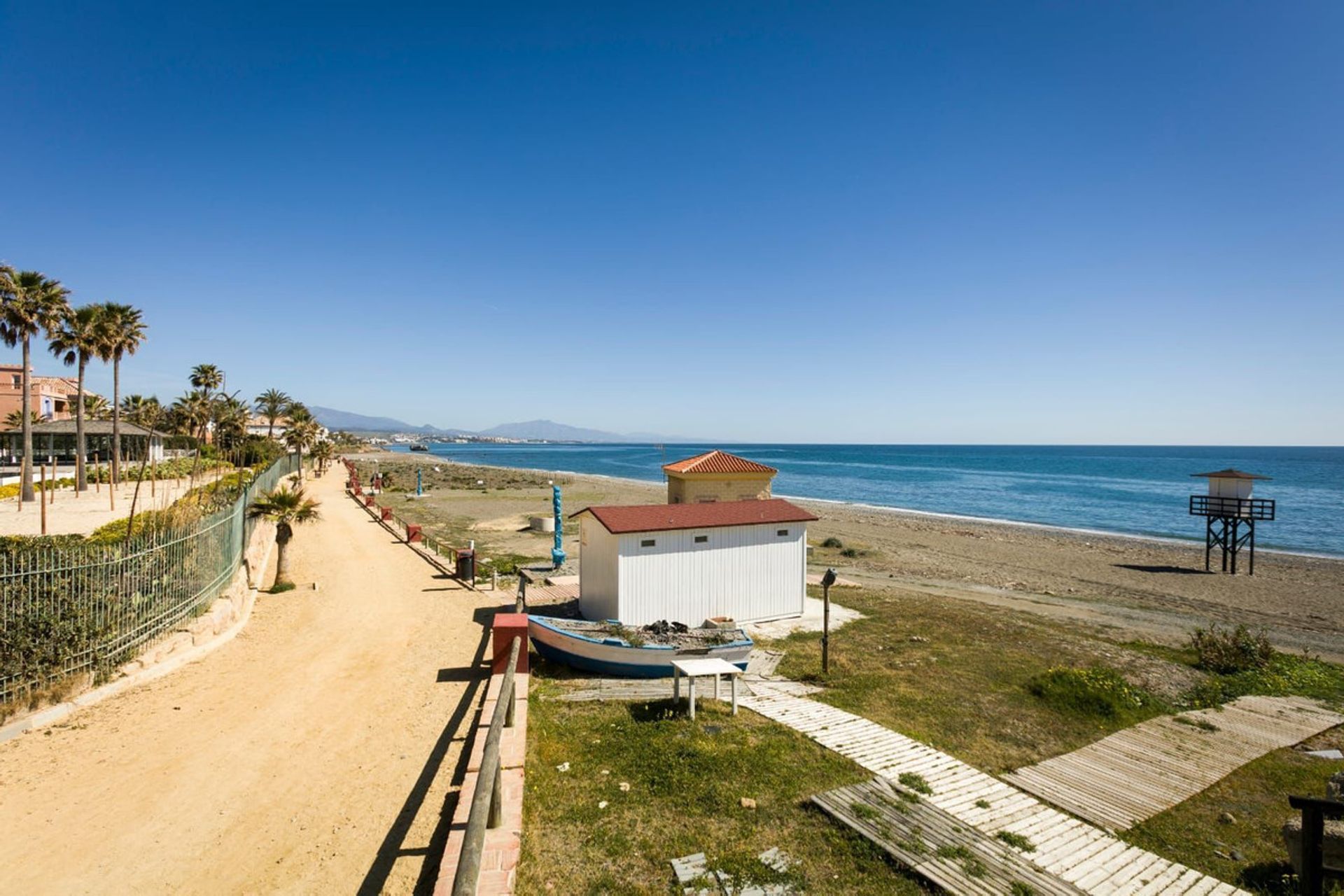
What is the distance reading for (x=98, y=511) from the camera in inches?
995

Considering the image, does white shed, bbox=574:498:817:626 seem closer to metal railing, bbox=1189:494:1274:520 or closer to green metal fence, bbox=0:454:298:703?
green metal fence, bbox=0:454:298:703

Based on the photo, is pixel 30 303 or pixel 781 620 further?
pixel 30 303

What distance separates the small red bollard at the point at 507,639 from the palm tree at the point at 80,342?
35954 mm

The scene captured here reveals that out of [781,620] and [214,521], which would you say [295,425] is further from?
[781,620]

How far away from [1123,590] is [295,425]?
2772 inches

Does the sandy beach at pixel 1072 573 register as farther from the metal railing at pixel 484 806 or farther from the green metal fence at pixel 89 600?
the metal railing at pixel 484 806

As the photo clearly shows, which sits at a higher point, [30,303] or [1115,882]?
[30,303]

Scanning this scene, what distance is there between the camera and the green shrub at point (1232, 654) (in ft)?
47.6

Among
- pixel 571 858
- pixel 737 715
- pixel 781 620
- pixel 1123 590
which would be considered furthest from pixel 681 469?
pixel 1123 590

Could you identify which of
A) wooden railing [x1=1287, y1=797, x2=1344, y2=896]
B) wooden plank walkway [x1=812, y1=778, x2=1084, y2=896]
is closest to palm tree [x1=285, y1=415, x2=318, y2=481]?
wooden plank walkway [x1=812, y1=778, x2=1084, y2=896]

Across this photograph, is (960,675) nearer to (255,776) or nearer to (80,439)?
(255,776)

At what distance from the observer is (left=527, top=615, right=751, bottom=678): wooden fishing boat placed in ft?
39.8

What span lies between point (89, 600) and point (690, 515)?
11438 millimetres

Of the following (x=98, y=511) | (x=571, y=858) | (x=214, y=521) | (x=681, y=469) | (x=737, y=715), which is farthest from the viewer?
(x=98, y=511)
